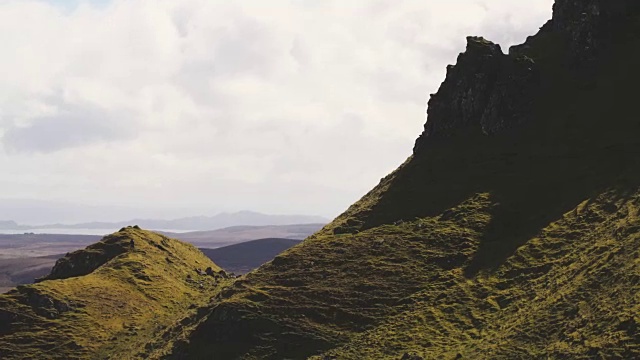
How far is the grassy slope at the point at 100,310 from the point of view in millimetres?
130125

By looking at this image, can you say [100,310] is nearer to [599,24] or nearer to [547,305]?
[547,305]

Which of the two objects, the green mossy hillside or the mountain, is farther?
the mountain

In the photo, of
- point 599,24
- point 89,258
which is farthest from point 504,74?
point 89,258

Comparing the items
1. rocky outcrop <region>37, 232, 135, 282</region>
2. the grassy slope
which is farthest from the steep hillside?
rocky outcrop <region>37, 232, 135, 282</region>

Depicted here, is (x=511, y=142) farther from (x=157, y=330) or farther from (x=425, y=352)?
(x=157, y=330)

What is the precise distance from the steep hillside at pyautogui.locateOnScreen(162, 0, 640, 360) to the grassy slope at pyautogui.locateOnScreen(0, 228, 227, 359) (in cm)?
3574

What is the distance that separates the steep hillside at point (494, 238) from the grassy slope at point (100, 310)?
35739 millimetres

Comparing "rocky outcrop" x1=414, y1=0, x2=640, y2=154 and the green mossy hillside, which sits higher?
"rocky outcrop" x1=414, y1=0, x2=640, y2=154

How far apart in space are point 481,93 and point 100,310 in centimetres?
10708

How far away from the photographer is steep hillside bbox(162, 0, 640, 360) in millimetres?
80625

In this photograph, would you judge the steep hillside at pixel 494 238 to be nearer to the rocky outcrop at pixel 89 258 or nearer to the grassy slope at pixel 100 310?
the grassy slope at pixel 100 310

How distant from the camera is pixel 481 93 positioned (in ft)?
459

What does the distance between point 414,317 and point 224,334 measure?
3476 centimetres

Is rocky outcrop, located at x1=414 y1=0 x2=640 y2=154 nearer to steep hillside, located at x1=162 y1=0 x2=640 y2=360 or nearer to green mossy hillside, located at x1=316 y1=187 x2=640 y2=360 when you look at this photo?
steep hillside, located at x1=162 y1=0 x2=640 y2=360
